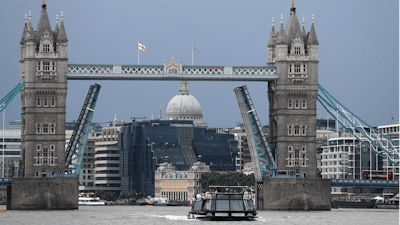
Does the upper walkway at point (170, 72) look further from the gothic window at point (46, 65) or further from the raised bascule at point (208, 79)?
the gothic window at point (46, 65)

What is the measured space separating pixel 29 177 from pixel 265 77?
106 feet

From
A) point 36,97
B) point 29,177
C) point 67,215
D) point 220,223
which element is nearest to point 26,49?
point 36,97

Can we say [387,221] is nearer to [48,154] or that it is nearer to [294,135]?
[294,135]

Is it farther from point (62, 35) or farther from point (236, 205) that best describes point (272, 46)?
point (236, 205)

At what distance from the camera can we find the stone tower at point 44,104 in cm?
12612

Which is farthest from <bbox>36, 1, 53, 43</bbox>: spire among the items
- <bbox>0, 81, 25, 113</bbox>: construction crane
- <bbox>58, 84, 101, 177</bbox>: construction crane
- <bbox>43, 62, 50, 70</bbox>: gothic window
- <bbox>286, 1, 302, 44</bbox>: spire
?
<bbox>286, 1, 302, 44</bbox>: spire

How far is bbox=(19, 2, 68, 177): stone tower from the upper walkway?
2.13m

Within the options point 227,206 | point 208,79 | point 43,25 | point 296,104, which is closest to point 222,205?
point 227,206

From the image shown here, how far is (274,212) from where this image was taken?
400ft

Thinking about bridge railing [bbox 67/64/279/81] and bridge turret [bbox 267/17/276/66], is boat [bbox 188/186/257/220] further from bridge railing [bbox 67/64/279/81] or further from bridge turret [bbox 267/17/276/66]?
bridge turret [bbox 267/17/276/66]

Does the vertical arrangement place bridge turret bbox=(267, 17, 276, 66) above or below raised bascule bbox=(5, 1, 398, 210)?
above

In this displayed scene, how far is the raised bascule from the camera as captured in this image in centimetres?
12606

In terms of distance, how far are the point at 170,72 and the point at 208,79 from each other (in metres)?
4.91

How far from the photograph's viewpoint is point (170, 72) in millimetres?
127875
